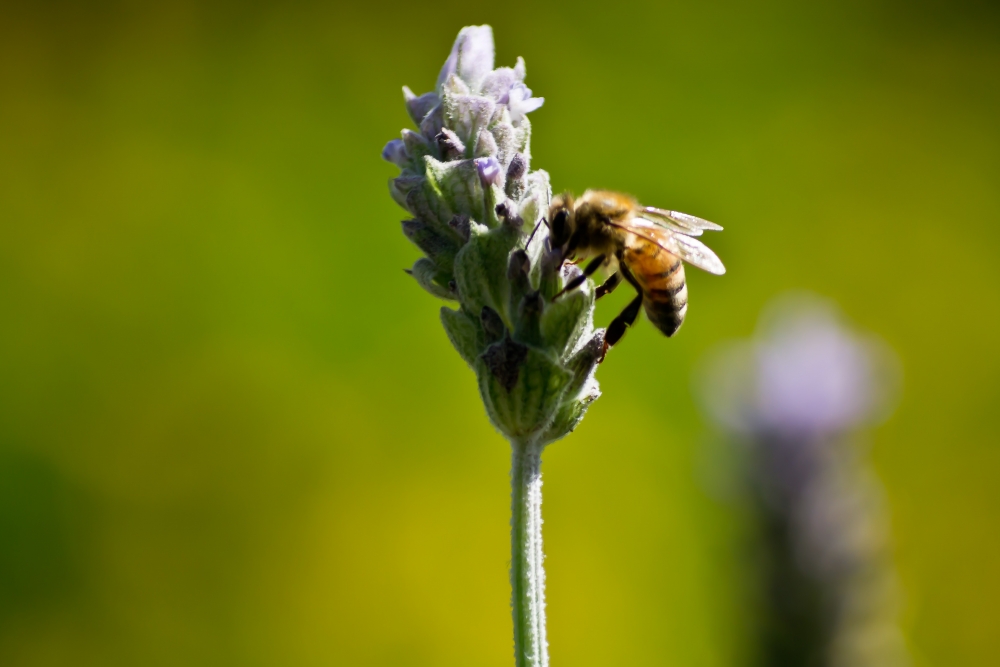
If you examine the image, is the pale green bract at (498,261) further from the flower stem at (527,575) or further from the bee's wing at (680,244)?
the bee's wing at (680,244)

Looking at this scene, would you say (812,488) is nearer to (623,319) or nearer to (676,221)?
(676,221)

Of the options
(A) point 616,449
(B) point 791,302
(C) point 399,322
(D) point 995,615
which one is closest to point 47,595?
(C) point 399,322

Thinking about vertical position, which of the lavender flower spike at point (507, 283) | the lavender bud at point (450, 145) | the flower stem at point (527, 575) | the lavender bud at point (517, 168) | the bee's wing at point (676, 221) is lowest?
the flower stem at point (527, 575)

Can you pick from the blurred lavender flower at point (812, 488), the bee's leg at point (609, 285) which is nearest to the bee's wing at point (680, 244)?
the bee's leg at point (609, 285)

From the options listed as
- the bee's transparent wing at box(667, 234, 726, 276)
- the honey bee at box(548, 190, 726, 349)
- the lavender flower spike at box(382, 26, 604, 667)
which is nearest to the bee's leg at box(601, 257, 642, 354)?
the honey bee at box(548, 190, 726, 349)

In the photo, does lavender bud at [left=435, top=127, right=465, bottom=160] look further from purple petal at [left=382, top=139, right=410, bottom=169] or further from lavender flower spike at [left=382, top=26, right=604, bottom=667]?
purple petal at [left=382, top=139, right=410, bottom=169]

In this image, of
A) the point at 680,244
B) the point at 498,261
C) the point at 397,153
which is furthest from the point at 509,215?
the point at 680,244

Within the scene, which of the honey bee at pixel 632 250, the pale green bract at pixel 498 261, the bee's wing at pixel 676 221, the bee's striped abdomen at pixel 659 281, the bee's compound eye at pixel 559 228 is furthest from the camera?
the bee's wing at pixel 676 221
